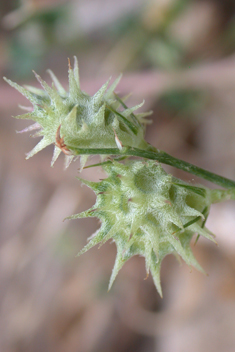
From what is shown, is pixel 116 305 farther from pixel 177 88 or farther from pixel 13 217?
pixel 177 88

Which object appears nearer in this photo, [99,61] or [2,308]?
[99,61]

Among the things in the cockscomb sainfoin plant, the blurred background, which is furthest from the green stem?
the blurred background

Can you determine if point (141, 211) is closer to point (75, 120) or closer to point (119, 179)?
point (119, 179)

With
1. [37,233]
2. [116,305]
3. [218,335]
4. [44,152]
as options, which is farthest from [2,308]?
[218,335]

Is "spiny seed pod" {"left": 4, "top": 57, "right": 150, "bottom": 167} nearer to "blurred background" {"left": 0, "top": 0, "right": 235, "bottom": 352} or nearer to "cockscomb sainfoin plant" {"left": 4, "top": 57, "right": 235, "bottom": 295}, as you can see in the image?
"cockscomb sainfoin plant" {"left": 4, "top": 57, "right": 235, "bottom": 295}

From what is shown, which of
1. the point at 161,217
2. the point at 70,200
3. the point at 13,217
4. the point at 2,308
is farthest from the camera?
the point at 13,217

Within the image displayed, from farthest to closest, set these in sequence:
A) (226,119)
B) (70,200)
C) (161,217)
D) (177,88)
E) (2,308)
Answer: (2,308) → (70,200) → (226,119) → (177,88) → (161,217)
